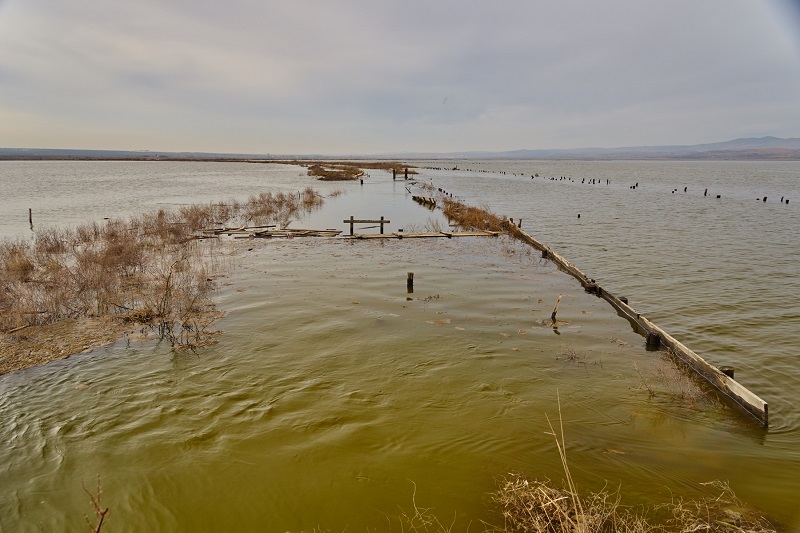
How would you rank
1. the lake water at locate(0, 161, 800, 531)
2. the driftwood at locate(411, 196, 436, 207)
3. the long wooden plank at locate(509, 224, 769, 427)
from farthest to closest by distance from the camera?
1. the driftwood at locate(411, 196, 436, 207)
2. the long wooden plank at locate(509, 224, 769, 427)
3. the lake water at locate(0, 161, 800, 531)

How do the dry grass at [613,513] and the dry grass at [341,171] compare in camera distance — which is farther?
the dry grass at [341,171]

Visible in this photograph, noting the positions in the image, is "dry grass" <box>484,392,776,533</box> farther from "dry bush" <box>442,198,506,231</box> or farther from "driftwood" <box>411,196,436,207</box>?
"driftwood" <box>411,196,436,207</box>

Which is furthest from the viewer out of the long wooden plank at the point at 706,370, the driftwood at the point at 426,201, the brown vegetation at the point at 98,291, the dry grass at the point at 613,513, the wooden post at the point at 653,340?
the driftwood at the point at 426,201

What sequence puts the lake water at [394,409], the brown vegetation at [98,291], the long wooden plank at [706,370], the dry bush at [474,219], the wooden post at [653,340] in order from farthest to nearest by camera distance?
the dry bush at [474,219] → the wooden post at [653,340] → the brown vegetation at [98,291] → the long wooden plank at [706,370] → the lake water at [394,409]

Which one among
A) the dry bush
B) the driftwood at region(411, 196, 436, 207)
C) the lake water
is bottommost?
the lake water

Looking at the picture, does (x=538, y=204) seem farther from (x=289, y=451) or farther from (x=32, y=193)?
(x=32, y=193)

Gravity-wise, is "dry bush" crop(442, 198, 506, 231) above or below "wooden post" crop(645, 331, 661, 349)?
above

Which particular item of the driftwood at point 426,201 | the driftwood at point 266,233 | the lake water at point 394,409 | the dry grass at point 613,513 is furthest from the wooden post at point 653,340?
the driftwood at point 426,201

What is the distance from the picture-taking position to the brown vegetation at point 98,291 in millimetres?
11164

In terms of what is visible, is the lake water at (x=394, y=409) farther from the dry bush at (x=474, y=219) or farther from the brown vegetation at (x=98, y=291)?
the dry bush at (x=474, y=219)

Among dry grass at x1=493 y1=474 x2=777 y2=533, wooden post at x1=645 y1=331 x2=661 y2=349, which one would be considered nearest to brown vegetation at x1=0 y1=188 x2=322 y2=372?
dry grass at x1=493 y1=474 x2=777 y2=533

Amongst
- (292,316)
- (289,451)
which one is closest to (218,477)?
(289,451)

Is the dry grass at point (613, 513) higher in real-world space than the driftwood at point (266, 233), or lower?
lower

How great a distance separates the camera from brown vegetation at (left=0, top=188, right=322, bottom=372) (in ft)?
36.6
